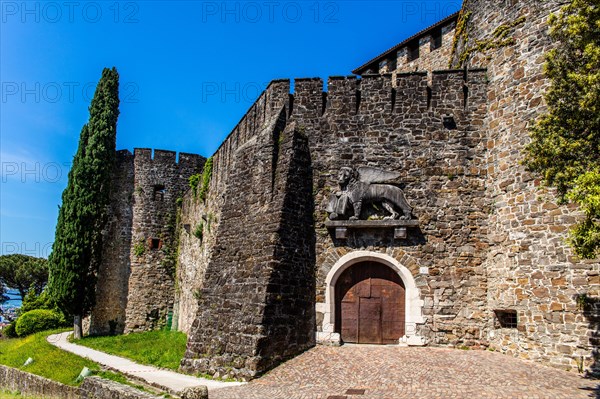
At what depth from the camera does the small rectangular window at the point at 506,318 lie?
1188 cm

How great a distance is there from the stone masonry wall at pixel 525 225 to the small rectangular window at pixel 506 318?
0.12m

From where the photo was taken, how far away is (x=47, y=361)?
16.5 metres

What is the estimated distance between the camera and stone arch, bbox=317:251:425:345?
12500mm

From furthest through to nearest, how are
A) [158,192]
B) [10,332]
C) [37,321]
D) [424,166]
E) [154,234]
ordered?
[10,332]
[37,321]
[158,192]
[154,234]
[424,166]

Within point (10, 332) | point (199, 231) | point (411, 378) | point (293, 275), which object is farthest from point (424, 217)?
point (10, 332)

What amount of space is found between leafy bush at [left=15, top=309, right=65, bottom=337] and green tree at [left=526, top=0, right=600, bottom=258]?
26929 millimetres

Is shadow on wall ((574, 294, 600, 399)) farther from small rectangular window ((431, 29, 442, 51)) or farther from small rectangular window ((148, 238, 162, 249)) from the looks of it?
small rectangular window ((148, 238, 162, 249))

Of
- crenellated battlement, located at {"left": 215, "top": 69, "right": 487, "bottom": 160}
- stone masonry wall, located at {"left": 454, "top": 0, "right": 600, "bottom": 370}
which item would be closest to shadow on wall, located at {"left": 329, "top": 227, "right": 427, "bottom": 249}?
stone masonry wall, located at {"left": 454, "top": 0, "right": 600, "bottom": 370}

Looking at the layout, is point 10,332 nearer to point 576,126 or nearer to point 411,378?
point 411,378

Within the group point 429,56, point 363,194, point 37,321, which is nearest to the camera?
point 363,194

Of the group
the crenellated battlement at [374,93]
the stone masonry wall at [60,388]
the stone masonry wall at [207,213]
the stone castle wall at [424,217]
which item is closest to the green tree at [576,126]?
the stone castle wall at [424,217]

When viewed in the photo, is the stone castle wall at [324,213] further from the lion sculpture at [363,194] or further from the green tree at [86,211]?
the green tree at [86,211]

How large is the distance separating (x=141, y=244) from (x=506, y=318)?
705 inches

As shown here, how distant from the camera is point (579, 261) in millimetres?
10609
